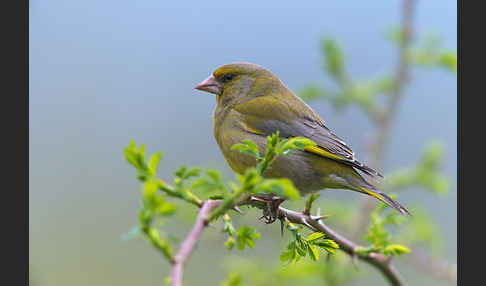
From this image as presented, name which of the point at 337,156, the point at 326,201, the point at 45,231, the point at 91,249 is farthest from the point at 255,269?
the point at 45,231

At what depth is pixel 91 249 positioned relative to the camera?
7426mm

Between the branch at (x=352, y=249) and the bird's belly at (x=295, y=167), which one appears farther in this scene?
the bird's belly at (x=295, y=167)

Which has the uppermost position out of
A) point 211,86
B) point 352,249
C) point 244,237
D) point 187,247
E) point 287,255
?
point 211,86

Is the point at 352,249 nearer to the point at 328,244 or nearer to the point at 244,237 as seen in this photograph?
the point at 328,244

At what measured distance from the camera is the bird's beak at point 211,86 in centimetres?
434

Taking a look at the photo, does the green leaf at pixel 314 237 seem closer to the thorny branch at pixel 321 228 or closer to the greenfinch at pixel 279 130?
the thorny branch at pixel 321 228

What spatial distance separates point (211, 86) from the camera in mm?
4355

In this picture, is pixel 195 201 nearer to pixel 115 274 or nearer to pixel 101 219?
pixel 115 274

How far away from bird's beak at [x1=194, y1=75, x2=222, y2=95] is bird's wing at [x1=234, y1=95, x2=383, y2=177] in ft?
0.85

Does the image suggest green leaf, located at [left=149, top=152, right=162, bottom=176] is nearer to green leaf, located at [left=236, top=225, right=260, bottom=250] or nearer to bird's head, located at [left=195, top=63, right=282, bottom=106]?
green leaf, located at [left=236, top=225, right=260, bottom=250]

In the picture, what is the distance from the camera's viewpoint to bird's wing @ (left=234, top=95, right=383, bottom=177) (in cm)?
370

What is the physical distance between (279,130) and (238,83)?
71 centimetres

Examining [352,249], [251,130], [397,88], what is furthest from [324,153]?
[397,88]

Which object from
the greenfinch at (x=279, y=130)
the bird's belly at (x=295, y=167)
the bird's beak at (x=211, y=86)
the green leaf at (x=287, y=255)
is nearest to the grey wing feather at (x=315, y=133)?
the greenfinch at (x=279, y=130)
